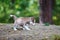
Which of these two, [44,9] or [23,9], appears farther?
[23,9]

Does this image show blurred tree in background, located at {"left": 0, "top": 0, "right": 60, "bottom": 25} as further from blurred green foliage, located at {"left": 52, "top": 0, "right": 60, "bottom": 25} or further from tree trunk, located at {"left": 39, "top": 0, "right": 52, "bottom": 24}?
tree trunk, located at {"left": 39, "top": 0, "right": 52, "bottom": 24}

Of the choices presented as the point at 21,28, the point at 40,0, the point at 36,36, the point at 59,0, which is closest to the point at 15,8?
the point at 59,0

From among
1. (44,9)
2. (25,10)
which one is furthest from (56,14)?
(44,9)

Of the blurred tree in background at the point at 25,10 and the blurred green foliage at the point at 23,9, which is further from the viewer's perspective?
the blurred green foliage at the point at 23,9

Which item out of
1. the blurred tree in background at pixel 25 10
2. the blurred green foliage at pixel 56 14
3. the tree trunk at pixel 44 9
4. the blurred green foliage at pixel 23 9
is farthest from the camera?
the blurred green foliage at pixel 56 14

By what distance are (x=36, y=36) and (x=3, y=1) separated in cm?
157

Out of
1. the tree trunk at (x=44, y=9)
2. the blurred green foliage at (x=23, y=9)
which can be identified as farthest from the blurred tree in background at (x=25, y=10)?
the tree trunk at (x=44, y=9)

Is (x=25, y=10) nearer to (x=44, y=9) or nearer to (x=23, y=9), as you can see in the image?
(x=23, y=9)

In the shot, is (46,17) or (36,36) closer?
(36,36)

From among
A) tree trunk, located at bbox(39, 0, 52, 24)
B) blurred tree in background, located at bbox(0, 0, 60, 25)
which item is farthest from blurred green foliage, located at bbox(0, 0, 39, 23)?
tree trunk, located at bbox(39, 0, 52, 24)

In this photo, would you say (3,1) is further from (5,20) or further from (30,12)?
(30,12)

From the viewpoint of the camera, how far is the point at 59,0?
51.0ft

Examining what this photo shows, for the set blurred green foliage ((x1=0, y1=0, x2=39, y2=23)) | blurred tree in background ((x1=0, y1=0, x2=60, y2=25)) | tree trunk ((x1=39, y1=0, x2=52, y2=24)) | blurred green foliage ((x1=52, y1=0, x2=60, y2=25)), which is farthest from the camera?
blurred green foliage ((x1=52, y1=0, x2=60, y2=25))

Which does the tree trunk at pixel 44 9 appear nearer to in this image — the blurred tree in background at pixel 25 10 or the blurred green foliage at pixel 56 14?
the blurred tree in background at pixel 25 10
